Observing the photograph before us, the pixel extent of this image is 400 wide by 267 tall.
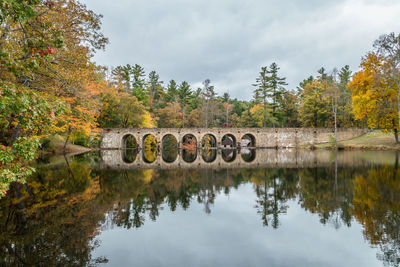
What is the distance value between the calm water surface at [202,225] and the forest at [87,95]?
1.48m

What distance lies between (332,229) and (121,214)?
5.51 meters

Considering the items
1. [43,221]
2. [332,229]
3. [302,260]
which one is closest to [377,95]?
[332,229]

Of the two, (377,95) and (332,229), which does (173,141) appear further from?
(332,229)

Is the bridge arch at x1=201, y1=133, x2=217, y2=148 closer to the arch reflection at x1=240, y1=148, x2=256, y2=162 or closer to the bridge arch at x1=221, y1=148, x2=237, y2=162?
the bridge arch at x1=221, y1=148, x2=237, y2=162

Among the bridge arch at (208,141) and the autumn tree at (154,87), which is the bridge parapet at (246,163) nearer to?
the bridge arch at (208,141)

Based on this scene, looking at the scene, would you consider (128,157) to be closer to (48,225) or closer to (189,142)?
(48,225)

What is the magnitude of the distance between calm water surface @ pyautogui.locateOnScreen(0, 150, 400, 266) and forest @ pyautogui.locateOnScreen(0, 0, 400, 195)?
1480 mm

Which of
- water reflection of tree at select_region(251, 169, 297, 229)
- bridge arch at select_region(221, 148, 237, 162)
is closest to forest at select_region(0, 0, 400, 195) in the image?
water reflection of tree at select_region(251, 169, 297, 229)

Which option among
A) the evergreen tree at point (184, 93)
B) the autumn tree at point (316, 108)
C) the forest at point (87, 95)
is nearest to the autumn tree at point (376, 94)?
the forest at point (87, 95)

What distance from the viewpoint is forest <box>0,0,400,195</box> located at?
4.18m

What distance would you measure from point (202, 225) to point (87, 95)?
29.0ft

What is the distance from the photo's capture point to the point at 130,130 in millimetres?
41656

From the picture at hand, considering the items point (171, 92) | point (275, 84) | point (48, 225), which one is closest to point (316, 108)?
point (275, 84)

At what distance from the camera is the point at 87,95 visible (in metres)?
11.8
